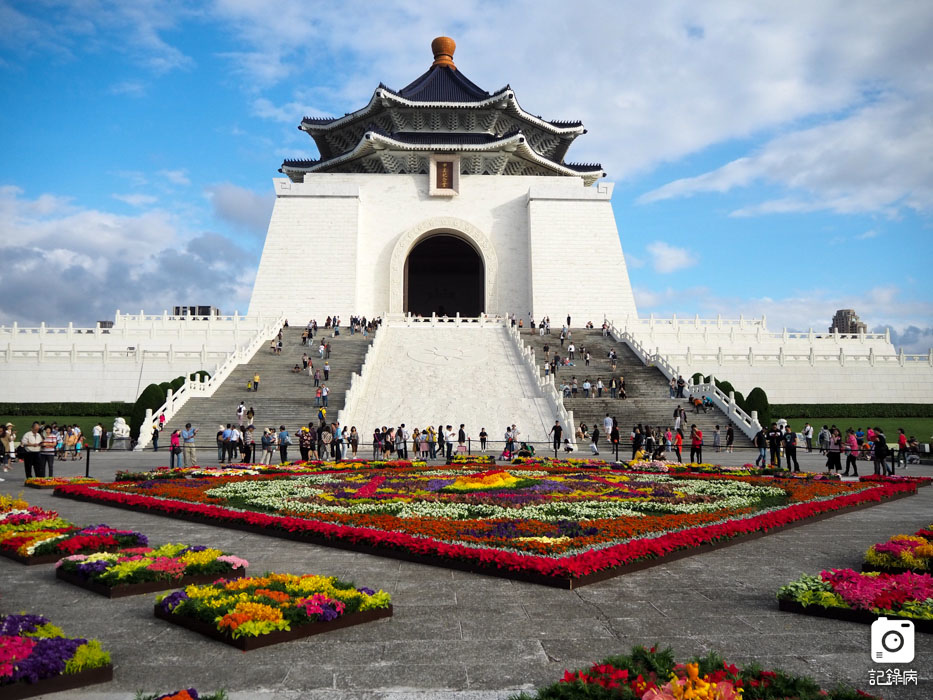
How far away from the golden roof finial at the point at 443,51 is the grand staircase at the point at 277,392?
2286cm

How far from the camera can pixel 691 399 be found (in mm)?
21406

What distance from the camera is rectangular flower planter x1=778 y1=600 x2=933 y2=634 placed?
12.9 ft

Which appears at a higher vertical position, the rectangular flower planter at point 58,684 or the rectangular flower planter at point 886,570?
the rectangular flower planter at point 886,570

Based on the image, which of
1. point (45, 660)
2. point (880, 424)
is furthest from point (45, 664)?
point (880, 424)

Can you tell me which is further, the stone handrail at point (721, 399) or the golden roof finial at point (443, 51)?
the golden roof finial at point (443, 51)

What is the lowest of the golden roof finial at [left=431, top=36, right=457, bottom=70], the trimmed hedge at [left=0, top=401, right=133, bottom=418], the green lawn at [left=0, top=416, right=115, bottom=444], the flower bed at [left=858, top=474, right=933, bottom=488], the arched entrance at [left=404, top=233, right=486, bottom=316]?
the flower bed at [left=858, top=474, right=933, bottom=488]

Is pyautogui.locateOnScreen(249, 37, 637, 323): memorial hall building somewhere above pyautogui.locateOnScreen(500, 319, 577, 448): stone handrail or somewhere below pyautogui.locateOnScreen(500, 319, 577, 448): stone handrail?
above

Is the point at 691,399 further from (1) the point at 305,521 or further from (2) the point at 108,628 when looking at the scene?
(2) the point at 108,628

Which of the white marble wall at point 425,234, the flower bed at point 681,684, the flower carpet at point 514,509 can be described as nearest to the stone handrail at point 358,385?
the flower carpet at point 514,509

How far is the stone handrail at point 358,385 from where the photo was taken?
19516mm

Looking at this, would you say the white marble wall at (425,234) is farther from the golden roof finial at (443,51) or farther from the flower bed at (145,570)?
the flower bed at (145,570)

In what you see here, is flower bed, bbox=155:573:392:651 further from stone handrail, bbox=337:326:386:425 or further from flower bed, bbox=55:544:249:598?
stone handrail, bbox=337:326:386:425

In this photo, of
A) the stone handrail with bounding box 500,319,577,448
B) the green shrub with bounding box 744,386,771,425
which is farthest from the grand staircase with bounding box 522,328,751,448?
the green shrub with bounding box 744,386,771,425

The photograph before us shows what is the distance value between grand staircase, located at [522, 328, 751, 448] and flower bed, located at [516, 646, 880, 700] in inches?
578
